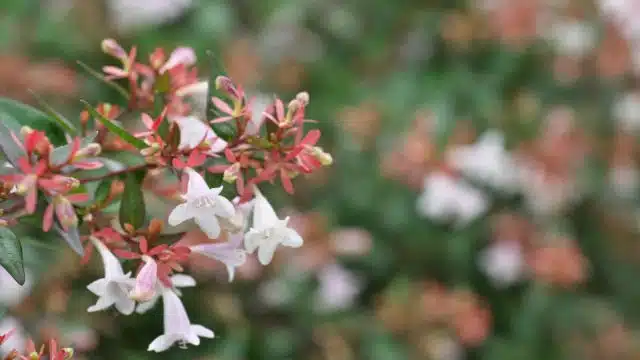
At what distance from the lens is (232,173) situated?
2.32ft

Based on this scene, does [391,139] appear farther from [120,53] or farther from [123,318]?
[120,53]

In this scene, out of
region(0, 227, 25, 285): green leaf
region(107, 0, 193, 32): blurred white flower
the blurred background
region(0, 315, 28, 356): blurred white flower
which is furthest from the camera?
region(107, 0, 193, 32): blurred white flower

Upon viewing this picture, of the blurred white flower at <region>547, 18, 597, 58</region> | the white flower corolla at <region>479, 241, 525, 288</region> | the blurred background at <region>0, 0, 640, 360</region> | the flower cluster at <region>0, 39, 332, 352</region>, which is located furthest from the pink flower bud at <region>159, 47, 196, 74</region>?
the blurred white flower at <region>547, 18, 597, 58</region>

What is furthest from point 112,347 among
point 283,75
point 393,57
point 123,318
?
point 393,57

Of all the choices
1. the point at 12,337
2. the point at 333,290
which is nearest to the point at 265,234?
the point at 12,337

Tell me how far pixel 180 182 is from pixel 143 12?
1289mm

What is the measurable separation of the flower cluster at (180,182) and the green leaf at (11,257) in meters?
0.03

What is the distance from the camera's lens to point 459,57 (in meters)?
2.21

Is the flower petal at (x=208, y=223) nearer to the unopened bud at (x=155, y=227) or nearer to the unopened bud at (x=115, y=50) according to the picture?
the unopened bud at (x=155, y=227)

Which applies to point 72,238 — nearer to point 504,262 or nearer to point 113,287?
point 113,287

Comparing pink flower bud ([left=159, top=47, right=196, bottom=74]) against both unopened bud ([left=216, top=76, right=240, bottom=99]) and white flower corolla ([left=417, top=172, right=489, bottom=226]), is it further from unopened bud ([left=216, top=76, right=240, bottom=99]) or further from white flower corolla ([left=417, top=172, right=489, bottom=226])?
white flower corolla ([left=417, top=172, right=489, bottom=226])

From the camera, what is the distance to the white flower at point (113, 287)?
717 millimetres

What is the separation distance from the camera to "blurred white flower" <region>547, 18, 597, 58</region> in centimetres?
216

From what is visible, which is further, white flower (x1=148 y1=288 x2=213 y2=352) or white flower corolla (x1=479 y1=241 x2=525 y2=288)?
white flower corolla (x1=479 y1=241 x2=525 y2=288)
